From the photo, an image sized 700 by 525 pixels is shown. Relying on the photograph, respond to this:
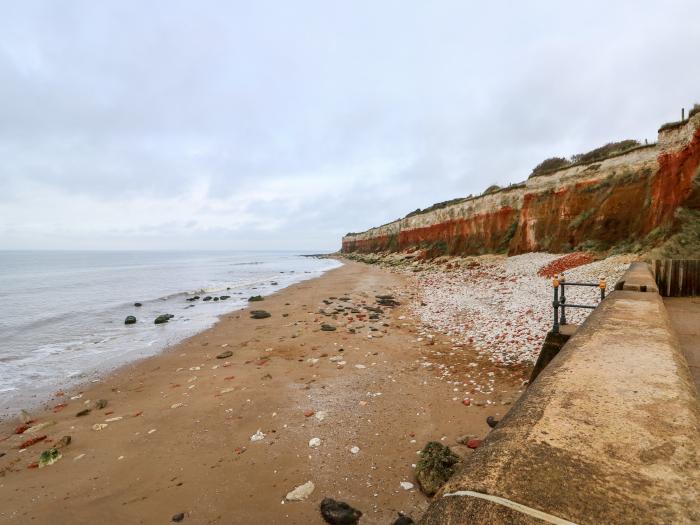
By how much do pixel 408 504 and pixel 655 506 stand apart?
328cm

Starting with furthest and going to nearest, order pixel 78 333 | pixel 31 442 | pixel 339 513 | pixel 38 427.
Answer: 1. pixel 78 333
2. pixel 38 427
3. pixel 31 442
4. pixel 339 513

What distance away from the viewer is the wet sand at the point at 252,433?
416 centimetres

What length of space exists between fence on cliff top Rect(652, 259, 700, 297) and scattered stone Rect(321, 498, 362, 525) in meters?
8.11

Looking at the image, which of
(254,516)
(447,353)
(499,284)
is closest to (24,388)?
(254,516)

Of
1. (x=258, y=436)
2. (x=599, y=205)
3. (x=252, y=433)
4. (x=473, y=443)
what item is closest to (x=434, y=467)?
(x=473, y=443)

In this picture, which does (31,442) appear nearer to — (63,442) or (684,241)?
(63,442)

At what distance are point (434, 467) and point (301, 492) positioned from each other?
1.64 m

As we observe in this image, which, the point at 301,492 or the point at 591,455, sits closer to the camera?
the point at 591,455

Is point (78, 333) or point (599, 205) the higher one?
point (599, 205)

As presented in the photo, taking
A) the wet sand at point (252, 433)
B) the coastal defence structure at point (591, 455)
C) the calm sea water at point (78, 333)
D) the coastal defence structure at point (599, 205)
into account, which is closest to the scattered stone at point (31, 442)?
the wet sand at point (252, 433)

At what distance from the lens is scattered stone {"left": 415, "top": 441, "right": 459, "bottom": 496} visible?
391cm

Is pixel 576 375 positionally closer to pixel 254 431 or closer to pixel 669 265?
pixel 254 431

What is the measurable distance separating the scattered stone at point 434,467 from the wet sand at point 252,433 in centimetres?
14

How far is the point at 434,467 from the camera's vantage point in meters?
4.10
